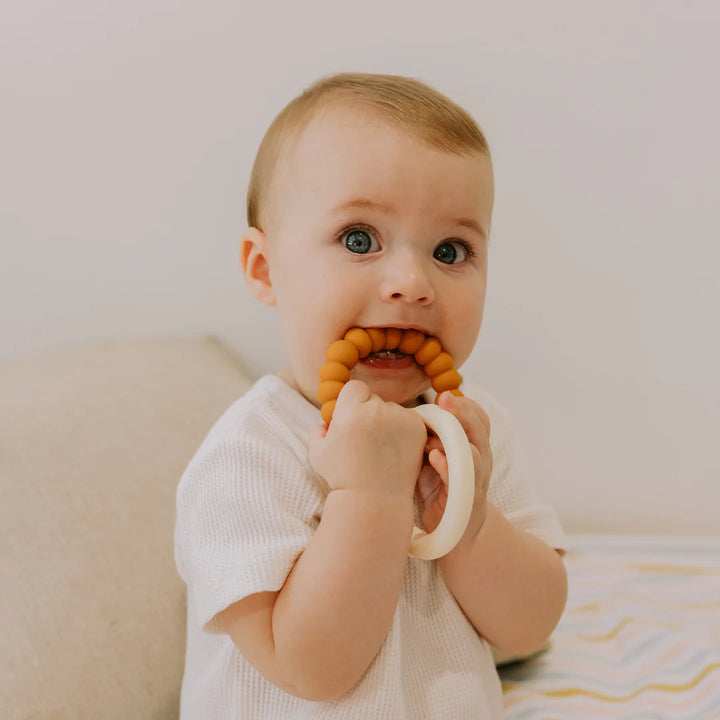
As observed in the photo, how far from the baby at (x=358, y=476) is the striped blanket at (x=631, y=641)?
22cm

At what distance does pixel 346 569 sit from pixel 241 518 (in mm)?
102

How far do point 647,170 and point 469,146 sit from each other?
26.6 inches

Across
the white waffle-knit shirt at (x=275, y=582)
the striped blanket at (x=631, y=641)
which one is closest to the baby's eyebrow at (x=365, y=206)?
the white waffle-knit shirt at (x=275, y=582)

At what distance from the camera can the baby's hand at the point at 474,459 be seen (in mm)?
687

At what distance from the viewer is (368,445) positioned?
0.66 m

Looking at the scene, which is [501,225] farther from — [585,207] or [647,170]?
[647,170]

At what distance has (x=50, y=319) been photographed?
4.13 ft

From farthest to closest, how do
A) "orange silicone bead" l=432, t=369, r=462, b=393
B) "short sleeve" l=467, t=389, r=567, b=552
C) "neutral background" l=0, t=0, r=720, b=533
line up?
"neutral background" l=0, t=0, r=720, b=533, "short sleeve" l=467, t=389, r=567, b=552, "orange silicone bead" l=432, t=369, r=462, b=393

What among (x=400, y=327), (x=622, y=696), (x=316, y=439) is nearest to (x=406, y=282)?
(x=400, y=327)

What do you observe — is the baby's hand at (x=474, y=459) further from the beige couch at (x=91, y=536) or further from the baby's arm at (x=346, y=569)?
the beige couch at (x=91, y=536)

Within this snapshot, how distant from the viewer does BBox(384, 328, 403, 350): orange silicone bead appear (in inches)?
27.9

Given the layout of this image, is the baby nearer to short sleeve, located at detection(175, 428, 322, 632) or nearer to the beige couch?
short sleeve, located at detection(175, 428, 322, 632)

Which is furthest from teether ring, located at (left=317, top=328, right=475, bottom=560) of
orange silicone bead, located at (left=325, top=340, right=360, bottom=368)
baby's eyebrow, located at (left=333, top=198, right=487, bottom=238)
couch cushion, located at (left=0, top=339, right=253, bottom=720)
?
couch cushion, located at (left=0, top=339, right=253, bottom=720)

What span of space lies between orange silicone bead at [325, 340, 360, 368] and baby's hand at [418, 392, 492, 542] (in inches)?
3.3
